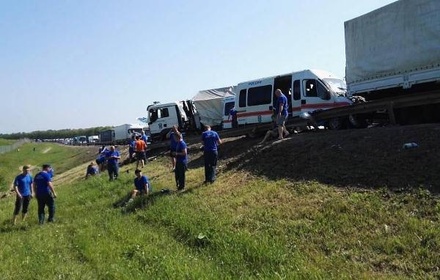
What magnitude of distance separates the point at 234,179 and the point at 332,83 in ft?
23.5

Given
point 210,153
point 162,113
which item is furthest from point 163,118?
point 210,153

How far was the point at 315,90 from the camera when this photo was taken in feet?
59.4

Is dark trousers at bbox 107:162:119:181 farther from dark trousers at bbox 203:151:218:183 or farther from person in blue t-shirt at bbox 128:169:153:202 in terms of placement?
dark trousers at bbox 203:151:218:183

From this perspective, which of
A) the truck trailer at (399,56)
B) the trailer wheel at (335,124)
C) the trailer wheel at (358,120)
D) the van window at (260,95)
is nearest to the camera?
the truck trailer at (399,56)

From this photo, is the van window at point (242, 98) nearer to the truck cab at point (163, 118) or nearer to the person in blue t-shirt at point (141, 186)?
the person in blue t-shirt at point (141, 186)

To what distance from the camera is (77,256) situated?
31.1 ft

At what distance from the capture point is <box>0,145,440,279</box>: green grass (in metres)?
6.85

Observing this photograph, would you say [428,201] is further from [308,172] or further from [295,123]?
[295,123]

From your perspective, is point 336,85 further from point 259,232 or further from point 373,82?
point 259,232

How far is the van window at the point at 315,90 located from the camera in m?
17.8

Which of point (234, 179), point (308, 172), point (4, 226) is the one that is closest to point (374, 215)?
point (308, 172)

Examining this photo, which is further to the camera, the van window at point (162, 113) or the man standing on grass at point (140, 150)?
the van window at point (162, 113)

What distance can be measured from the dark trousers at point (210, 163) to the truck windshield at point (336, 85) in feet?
21.2

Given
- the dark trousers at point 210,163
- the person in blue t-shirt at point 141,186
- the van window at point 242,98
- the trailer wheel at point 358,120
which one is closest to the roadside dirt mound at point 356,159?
the dark trousers at point 210,163
